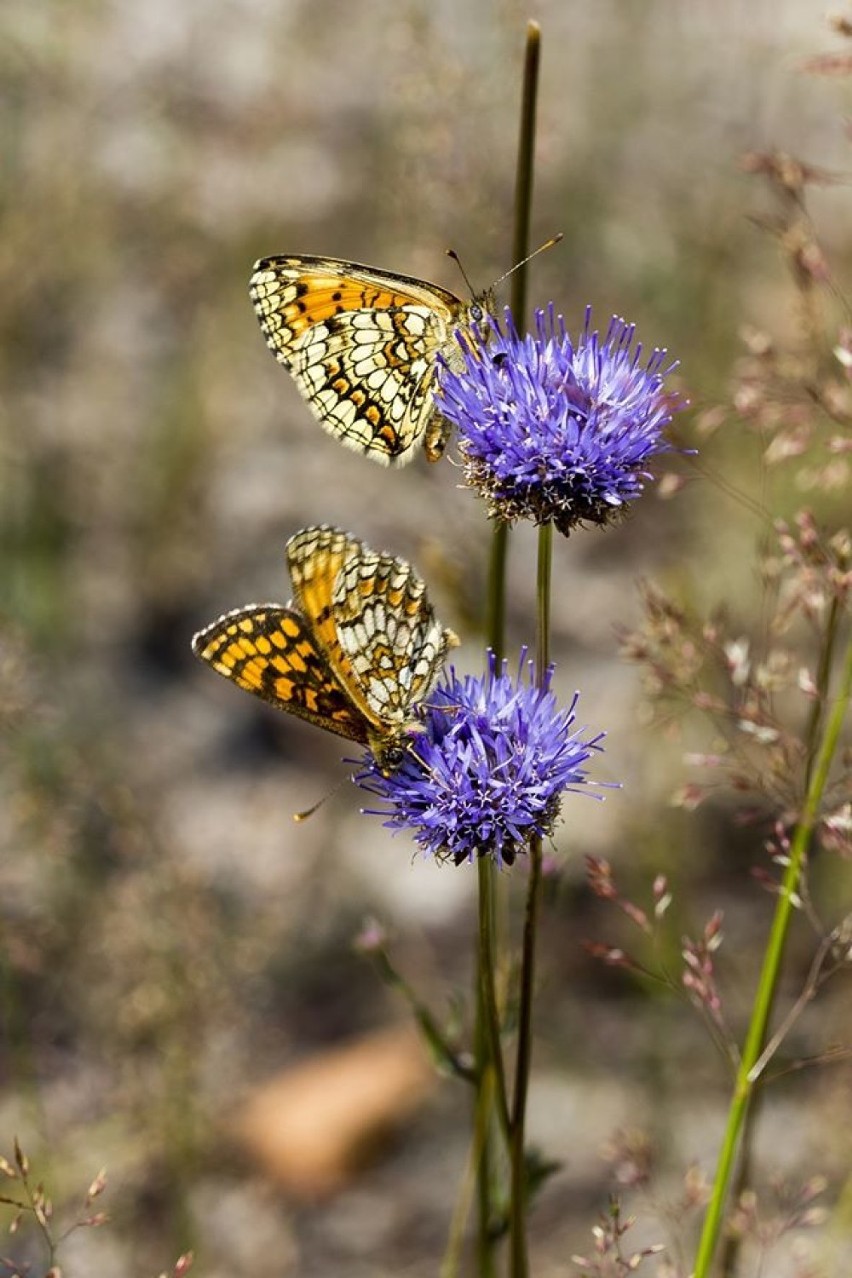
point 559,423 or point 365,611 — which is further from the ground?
point 559,423

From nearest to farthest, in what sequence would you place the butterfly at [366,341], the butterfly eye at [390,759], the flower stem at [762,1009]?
the flower stem at [762,1009]
the butterfly eye at [390,759]
the butterfly at [366,341]

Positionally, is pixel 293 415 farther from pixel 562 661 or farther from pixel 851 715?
pixel 851 715

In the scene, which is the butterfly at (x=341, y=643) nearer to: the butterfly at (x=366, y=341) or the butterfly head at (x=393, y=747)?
the butterfly head at (x=393, y=747)

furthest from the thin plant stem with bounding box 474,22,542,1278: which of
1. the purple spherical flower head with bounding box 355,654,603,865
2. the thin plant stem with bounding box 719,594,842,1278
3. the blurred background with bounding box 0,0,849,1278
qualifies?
the thin plant stem with bounding box 719,594,842,1278

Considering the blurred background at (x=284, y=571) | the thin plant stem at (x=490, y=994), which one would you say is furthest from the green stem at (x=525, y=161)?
the thin plant stem at (x=490, y=994)

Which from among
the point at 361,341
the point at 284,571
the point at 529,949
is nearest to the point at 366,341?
the point at 361,341

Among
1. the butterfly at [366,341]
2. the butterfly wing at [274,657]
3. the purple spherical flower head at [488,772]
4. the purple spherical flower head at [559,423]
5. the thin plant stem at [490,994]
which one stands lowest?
the thin plant stem at [490,994]

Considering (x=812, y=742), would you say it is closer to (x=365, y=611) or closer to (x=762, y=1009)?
(x=762, y=1009)
